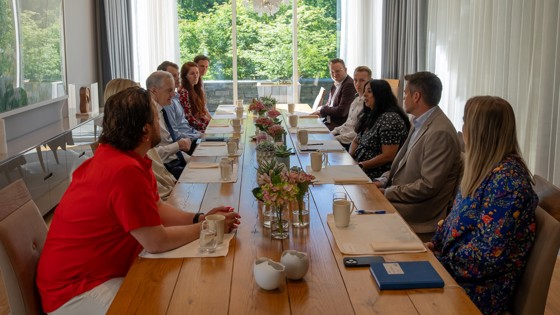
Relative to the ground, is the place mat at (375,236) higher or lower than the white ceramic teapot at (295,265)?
lower

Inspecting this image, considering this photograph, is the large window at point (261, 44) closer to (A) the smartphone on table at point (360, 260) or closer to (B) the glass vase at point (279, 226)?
(B) the glass vase at point (279, 226)

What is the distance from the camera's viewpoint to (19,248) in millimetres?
1952

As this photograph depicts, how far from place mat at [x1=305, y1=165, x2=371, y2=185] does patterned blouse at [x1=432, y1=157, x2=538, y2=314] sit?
33.2 inches

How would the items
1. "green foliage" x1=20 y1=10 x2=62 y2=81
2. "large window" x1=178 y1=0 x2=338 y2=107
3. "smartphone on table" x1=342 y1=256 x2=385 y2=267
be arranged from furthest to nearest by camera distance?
"large window" x1=178 y1=0 x2=338 y2=107 < "green foliage" x1=20 y1=10 x2=62 y2=81 < "smartphone on table" x1=342 y1=256 x2=385 y2=267

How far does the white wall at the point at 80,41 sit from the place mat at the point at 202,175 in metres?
3.71

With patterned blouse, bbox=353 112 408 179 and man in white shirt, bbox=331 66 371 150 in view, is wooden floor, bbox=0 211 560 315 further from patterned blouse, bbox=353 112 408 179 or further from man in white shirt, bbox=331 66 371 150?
man in white shirt, bbox=331 66 371 150

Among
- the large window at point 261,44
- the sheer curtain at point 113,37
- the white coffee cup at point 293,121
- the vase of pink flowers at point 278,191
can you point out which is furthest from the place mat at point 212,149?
the large window at point 261,44

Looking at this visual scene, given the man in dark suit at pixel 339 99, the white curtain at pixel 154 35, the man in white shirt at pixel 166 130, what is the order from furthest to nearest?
the white curtain at pixel 154 35
the man in dark suit at pixel 339 99
the man in white shirt at pixel 166 130

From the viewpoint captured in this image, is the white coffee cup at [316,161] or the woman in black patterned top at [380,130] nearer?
the white coffee cup at [316,161]

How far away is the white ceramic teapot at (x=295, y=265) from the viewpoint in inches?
67.7

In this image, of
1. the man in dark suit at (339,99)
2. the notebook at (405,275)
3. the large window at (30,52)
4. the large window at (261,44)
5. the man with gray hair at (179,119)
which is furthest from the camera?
the large window at (261,44)

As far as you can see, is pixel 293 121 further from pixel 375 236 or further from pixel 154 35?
pixel 154 35

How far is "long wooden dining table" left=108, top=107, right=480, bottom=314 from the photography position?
158 centimetres

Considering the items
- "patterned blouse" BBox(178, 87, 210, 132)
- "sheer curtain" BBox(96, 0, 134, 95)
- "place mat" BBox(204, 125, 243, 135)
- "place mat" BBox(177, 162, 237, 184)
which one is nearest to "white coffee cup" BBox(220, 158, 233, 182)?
"place mat" BBox(177, 162, 237, 184)
